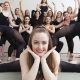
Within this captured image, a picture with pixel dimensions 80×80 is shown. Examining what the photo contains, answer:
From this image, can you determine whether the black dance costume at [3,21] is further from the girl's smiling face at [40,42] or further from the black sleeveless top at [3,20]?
the girl's smiling face at [40,42]

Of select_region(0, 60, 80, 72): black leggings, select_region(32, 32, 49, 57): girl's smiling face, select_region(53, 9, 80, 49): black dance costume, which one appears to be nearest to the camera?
select_region(32, 32, 49, 57): girl's smiling face

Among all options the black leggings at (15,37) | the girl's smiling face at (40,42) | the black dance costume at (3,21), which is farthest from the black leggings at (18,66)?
the girl's smiling face at (40,42)

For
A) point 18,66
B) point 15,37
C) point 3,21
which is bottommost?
point 18,66

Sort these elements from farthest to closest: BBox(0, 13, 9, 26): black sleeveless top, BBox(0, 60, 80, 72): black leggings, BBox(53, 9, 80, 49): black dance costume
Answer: BBox(0, 13, 9, 26): black sleeveless top → BBox(53, 9, 80, 49): black dance costume → BBox(0, 60, 80, 72): black leggings

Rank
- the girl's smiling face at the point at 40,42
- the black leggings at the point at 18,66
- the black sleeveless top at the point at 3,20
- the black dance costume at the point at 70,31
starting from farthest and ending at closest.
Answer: the black sleeveless top at the point at 3,20 → the black dance costume at the point at 70,31 → the black leggings at the point at 18,66 → the girl's smiling face at the point at 40,42

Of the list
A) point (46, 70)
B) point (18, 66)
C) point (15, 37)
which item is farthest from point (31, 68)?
point (15, 37)

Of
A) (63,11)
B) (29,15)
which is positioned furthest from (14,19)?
(63,11)

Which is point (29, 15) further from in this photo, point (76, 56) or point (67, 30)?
point (76, 56)

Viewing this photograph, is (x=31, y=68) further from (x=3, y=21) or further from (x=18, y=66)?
(x=3, y=21)

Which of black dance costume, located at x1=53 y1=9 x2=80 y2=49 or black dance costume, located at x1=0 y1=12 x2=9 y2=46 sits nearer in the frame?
black dance costume, located at x1=53 y1=9 x2=80 y2=49

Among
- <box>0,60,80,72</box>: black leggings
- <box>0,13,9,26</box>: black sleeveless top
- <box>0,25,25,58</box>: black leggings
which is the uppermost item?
<box>0,13,9,26</box>: black sleeveless top

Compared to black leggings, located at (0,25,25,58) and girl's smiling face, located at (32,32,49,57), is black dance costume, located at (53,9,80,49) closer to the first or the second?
black leggings, located at (0,25,25,58)

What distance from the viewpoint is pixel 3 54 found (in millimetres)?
2777

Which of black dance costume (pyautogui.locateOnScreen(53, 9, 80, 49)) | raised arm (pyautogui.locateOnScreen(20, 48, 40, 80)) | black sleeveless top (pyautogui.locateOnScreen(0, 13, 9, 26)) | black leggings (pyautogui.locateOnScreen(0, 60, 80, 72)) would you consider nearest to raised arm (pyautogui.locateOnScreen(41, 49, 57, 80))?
raised arm (pyautogui.locateOnScreen(20, 48, 40, 80))
